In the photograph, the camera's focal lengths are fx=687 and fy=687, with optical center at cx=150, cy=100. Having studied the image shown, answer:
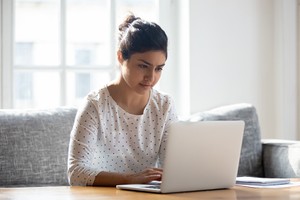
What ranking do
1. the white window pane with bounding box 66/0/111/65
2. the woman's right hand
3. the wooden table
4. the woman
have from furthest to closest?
the white window pane with bounding box 66/0/111/65
the woman
the woman's right hand
the wooden table

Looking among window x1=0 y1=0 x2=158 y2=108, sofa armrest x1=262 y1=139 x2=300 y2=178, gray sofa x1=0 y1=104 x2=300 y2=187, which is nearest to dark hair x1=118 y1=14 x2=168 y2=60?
gray sofa x1=0 y1=104 x2=300 y2=187

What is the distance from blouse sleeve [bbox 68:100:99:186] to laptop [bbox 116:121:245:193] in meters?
0.28

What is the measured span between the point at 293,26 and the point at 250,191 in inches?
82.1

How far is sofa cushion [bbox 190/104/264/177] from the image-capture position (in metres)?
3.29

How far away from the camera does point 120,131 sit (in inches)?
103

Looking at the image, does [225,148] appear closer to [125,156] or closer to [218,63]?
[125,156]

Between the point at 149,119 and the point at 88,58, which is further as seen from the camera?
the point at 88,58

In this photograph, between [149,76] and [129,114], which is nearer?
[149,76]

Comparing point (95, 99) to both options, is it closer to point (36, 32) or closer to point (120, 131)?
point (120, 131)

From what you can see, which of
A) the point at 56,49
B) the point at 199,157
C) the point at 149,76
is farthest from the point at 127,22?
the point at 56,49

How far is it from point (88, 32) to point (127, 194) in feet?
6.55

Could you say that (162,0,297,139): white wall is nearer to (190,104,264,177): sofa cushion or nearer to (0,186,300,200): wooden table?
(190,104,264,177): sofa cushion

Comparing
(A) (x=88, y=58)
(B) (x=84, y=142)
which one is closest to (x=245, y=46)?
(A) (x=88, y=58)

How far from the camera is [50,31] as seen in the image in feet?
12.3
